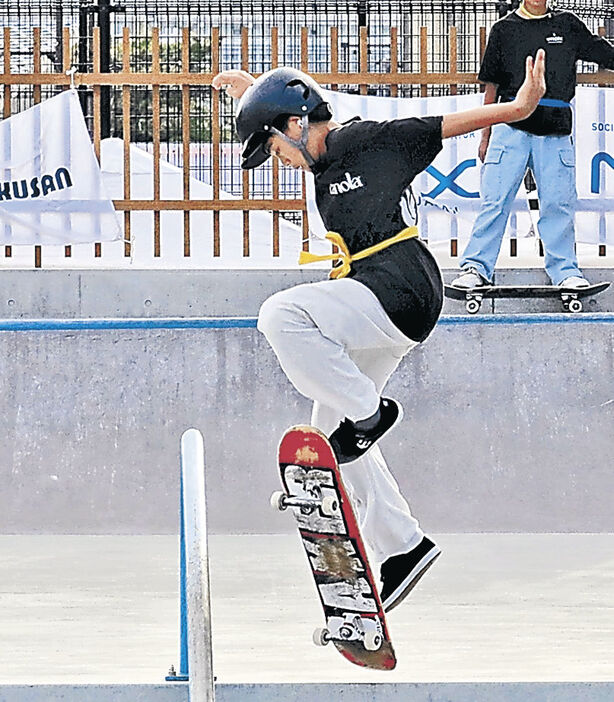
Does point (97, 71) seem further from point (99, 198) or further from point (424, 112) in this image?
point (424, 112)

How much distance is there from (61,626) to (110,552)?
1915mm

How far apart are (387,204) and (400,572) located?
1.13m

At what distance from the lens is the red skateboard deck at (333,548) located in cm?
440

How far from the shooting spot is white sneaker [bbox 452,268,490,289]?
902 centimetres

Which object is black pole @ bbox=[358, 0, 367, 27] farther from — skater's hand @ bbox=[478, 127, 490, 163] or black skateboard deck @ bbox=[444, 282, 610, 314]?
black skateboard deck @ bbox=[444, 282, 610, 314]

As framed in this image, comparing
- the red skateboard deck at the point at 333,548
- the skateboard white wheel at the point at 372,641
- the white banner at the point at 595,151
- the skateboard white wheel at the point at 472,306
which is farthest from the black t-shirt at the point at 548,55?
the skateboard white wheel at the point at 372,641

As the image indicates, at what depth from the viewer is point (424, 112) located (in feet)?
33.3

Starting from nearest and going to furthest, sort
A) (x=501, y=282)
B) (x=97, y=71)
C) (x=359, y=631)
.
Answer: (x=359, y=631) < (x=501, y=282) < (x=97, y=71)

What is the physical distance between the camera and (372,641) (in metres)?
4.46

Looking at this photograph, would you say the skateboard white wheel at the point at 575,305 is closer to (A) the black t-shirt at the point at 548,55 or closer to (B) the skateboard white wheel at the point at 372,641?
(A) the black t-shirt at the point at 548,55

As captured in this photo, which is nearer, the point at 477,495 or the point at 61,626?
the point at 61,626

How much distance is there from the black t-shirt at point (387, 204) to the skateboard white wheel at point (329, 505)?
1.82ft

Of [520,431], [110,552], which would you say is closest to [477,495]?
[520,431]

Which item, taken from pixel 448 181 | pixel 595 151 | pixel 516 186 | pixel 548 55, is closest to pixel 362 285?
pixel 516 186
